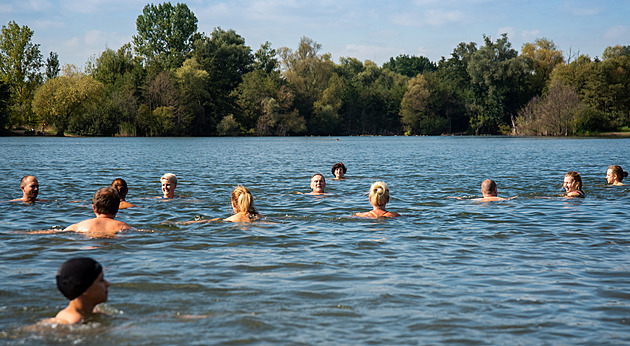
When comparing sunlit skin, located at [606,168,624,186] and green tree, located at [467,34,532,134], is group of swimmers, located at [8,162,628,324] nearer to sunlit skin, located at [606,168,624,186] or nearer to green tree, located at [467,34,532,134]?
sunlit skin, located at [606,168,624,186]

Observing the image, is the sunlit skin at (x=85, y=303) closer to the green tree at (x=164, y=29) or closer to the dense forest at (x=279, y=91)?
the dense forest at (x=279, y=91)

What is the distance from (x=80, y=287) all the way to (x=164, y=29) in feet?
432

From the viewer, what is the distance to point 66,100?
95.6 metres

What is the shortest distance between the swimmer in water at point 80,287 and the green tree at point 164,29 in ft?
416

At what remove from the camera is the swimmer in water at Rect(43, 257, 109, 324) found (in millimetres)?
5980

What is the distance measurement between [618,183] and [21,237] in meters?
19.7

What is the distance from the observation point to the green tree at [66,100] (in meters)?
93.9

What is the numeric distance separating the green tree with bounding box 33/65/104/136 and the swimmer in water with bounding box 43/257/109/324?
95.9m

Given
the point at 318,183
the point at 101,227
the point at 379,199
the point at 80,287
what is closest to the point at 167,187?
the point at 318,183

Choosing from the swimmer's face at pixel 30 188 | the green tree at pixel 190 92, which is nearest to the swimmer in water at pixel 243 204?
the swimmer's face at pixel 30 188

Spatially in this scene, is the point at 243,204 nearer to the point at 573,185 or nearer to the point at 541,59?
the point at 573,185

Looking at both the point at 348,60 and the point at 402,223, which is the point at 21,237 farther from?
the point at 348,60

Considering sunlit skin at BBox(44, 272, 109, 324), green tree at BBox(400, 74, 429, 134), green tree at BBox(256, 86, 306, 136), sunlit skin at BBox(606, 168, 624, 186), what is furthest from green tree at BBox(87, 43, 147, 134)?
sunlit skin at BBox(44, 272, 109, 324)

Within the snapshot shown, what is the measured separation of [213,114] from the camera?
372 ft
